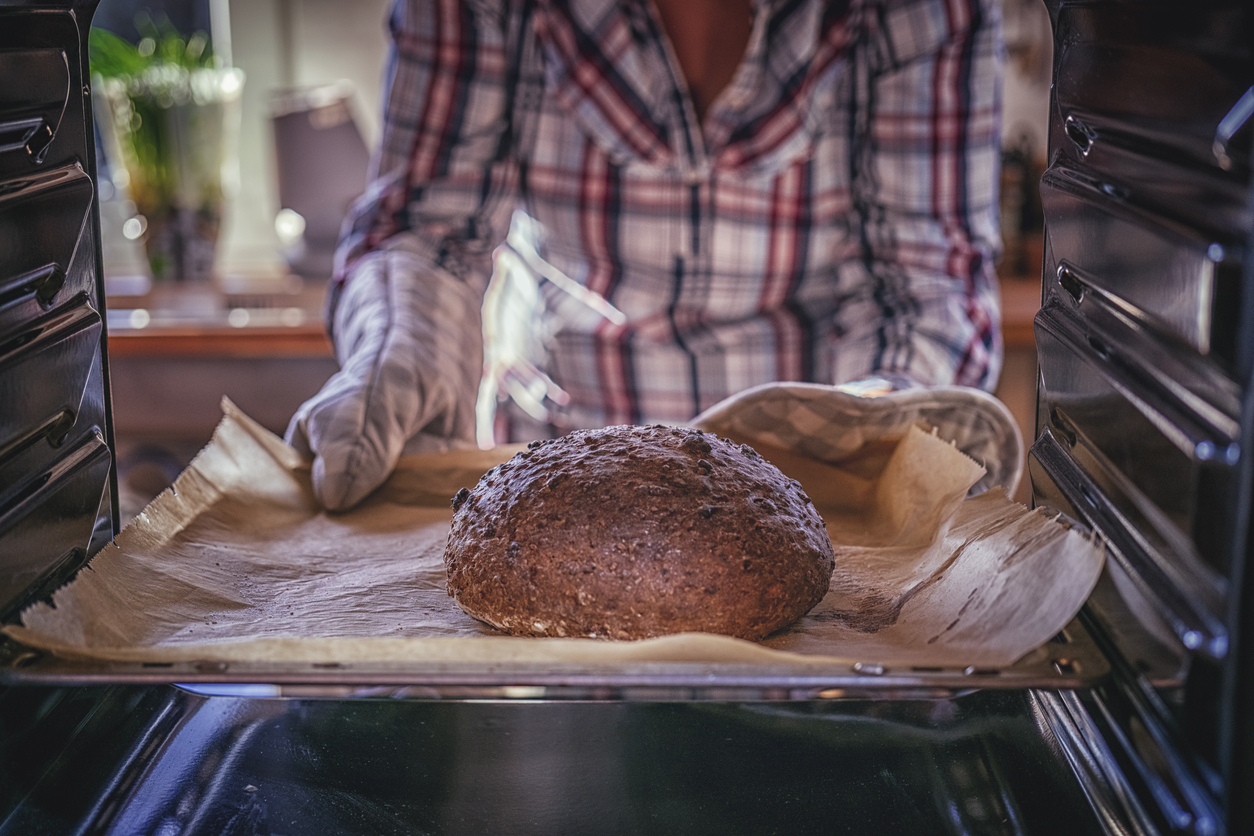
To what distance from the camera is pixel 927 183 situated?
172 cm

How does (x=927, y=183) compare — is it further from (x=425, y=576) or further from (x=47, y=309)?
(x=47, y=309)

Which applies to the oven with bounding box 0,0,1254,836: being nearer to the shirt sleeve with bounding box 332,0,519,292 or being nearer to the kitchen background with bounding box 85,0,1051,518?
the shirt sleeve with bounding box 332,0,519,292

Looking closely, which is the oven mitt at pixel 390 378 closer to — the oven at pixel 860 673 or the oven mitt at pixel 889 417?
the oven at pixel 860 673

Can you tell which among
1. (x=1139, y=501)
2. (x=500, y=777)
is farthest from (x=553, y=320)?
(x=1139, y=501)

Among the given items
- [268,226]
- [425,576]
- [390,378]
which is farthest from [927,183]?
[268,226]

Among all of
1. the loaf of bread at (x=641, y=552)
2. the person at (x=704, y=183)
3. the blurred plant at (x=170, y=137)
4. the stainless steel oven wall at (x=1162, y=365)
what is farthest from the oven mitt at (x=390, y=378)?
the blurred plant at (x=170, y=137)

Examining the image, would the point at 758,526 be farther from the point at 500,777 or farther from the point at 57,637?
the point at 57,637

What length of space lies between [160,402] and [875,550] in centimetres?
238

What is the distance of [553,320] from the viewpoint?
1.90 m

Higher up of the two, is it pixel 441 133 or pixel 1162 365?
pixel 441 133

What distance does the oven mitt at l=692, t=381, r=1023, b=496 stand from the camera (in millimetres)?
1138

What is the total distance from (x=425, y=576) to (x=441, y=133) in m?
0.94

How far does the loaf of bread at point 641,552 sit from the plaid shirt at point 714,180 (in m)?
0.68

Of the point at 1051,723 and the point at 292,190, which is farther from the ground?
the point at 292,190
